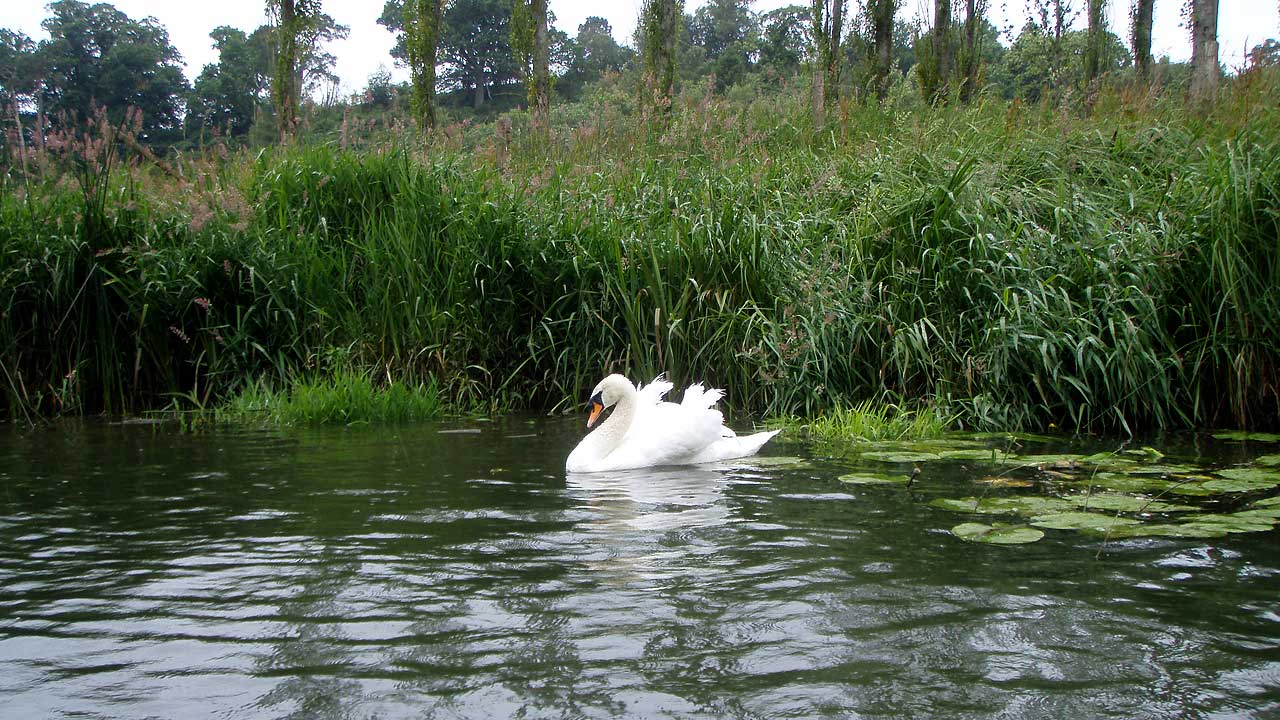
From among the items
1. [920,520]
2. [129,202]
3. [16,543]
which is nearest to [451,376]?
[129,202]

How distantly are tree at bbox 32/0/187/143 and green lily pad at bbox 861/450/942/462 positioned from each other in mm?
22022

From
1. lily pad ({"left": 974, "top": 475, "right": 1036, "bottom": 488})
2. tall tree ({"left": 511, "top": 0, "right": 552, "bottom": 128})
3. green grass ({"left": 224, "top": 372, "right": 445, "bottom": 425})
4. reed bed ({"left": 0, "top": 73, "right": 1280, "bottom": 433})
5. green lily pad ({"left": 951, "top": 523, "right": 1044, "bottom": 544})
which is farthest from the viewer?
tall tree ({"left": 511, "top": 0, "right": 552, "bottom": 128})

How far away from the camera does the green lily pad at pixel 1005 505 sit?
4.08 m

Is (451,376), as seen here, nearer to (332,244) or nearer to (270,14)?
(332,244)

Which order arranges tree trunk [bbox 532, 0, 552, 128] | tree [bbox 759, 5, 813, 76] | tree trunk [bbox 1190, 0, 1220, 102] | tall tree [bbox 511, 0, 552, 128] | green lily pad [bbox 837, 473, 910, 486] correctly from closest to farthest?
green lily pad [bbox 837, 473, 910, 486]
tree trunk [bbox 1190, 0, 1220, 102]
tree trunk [bbox 532, 0, 552, 128]
tall tree [bbox 511, 0, 552, 128]
tree [bbox 759, 5, 813, 76]

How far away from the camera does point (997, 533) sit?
365 centimetres

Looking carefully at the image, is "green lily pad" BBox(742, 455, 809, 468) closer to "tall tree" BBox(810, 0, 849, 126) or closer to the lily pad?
the lily pad

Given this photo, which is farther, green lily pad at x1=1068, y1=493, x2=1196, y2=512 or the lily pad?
the lily pad

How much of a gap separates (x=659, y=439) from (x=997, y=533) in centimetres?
236

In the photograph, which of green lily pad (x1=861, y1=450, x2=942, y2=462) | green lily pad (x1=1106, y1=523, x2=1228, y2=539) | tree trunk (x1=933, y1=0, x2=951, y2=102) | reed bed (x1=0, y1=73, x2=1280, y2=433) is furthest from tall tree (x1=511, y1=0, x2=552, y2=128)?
green lily pad (x1=1106, y1=523, x2=1228, y2=539)

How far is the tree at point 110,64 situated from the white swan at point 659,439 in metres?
21.0

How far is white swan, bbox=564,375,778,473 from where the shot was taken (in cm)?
558

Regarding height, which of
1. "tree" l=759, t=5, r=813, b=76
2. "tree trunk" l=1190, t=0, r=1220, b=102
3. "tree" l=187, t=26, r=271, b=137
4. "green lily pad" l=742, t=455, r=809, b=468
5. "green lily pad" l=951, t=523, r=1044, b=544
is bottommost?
"green lily pad" l=742, t=455, r=809, b=468

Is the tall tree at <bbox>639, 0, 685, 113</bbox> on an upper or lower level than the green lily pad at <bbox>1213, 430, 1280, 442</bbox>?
upper
